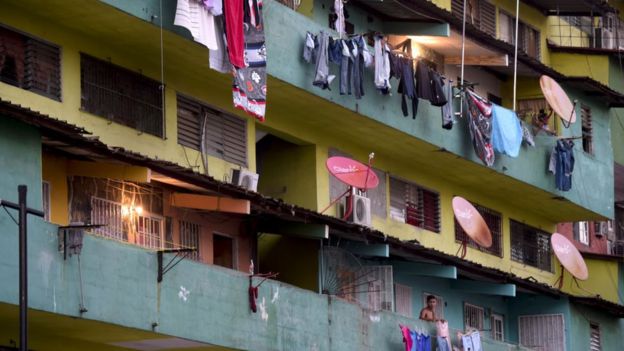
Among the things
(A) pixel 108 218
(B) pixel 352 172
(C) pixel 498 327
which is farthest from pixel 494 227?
(A) pixel 108 218

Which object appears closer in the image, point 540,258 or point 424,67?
point 424,67

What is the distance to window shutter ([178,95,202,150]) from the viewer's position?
31906 mm

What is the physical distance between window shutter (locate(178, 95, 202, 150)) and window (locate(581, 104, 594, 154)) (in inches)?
594

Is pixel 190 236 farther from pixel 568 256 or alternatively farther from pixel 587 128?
pixel 587 128

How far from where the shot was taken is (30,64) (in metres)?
28.3

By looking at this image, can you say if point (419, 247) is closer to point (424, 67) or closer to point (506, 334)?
point (424, 67)

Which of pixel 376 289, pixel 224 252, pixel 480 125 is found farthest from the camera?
pixel 480 125

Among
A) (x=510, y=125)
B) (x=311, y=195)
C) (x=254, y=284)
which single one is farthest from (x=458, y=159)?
(x=254, y=284)

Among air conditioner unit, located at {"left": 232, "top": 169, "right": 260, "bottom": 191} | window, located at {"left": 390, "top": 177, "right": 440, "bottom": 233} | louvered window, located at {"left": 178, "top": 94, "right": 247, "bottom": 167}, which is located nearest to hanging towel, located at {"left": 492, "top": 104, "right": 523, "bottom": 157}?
window, located at {"left": 390, "top": 177, "right": 440, "bottom": 233}

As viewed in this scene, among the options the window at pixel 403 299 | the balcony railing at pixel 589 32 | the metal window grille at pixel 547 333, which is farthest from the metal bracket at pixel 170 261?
the balcony railing at pixel 589 32

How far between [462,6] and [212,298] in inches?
596

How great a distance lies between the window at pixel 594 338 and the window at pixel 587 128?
4.14 m

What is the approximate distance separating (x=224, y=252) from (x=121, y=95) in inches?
163

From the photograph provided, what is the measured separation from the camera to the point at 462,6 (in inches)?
1663
